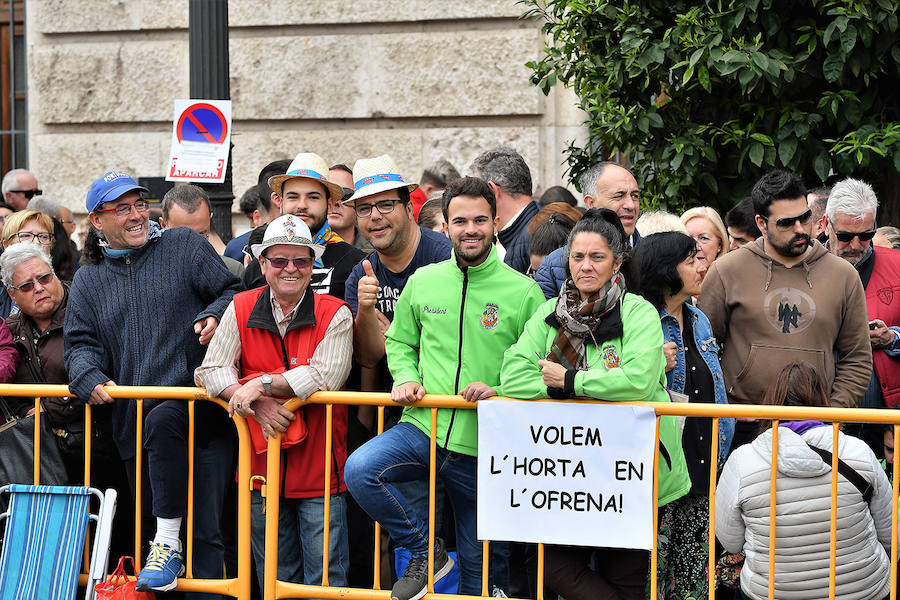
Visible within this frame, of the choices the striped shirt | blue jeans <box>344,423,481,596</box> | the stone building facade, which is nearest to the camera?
blue jeans <box>344,423,481,596</box>

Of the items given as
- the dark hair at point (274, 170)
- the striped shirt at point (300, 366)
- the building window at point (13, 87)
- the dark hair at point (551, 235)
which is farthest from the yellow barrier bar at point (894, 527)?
the building window at point (13, 87)

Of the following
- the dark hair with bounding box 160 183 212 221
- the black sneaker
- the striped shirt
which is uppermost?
the dark hair with bounding box 160 183 212 221

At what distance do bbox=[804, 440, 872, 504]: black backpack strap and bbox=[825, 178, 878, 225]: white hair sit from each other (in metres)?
1.86

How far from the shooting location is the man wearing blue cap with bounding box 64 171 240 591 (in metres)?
5.09

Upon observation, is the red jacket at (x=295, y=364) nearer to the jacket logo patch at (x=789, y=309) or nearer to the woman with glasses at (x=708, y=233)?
the jacket logo patch at (x=789, y=309)

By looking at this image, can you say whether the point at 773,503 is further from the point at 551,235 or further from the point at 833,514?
the point at 551,235

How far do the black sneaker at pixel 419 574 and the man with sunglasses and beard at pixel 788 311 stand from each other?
1.47 meters

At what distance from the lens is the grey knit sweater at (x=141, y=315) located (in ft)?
17.0

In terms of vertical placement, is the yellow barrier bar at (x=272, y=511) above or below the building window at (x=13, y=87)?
below

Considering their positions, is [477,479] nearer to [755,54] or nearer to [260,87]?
[755,54]

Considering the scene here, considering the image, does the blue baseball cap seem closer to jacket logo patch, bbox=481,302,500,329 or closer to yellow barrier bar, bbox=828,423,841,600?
jacket logo patch, bbox=481,302,500,329

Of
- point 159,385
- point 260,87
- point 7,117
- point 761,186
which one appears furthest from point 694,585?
point 7,117

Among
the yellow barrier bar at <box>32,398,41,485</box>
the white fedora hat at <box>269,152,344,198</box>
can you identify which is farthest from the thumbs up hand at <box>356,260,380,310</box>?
the yellow barrier bar at <box>32,398,41,485</box>

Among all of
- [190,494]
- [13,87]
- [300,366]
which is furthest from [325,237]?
[13,87]
